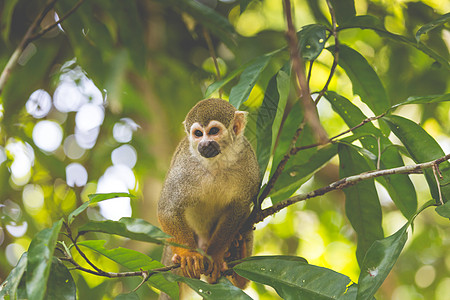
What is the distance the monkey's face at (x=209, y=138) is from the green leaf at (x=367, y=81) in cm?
82

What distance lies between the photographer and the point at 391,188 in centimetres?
221

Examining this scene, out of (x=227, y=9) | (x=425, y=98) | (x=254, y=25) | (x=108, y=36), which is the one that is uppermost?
(x=254, y=25)

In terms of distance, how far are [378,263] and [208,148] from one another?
1308 millimetres

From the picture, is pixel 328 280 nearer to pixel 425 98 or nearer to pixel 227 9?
pixel 425 98

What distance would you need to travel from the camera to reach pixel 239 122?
2918mm

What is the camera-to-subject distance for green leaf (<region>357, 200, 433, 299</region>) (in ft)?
5.27

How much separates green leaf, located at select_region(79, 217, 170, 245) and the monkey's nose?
1075 millimetres

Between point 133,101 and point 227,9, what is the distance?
131 cm

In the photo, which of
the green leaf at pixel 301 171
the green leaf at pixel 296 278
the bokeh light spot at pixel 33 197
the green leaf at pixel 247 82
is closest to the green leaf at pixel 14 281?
the green leaf at pixel 296 278

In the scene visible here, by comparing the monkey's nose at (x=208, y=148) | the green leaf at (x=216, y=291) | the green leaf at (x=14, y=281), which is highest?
the monkey's nose at (x=208, y=148)

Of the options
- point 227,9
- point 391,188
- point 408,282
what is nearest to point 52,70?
point 227,9

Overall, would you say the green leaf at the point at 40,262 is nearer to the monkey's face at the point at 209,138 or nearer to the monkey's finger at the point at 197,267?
the monkey's finger at the point at 197,267

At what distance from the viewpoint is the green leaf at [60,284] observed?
1.70 metres

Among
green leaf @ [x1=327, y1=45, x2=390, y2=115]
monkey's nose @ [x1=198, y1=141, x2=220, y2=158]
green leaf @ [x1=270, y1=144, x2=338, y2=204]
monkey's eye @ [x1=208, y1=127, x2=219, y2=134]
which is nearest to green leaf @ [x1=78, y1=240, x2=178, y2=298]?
green leaf @ [x1=270, y1=144, x2=338, y2=204]
